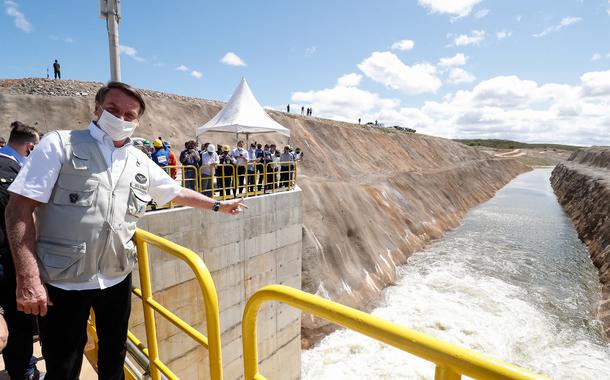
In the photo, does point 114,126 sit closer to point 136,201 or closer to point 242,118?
point 136,201

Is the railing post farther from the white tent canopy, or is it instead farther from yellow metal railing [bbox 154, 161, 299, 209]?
the white tent canopy

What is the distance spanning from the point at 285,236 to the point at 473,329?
33.3 feet

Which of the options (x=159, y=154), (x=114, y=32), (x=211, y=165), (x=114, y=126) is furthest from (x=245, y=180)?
(x=114, y=126)

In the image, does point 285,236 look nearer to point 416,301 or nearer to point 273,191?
point 273,191

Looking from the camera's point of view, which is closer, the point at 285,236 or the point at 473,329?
the point at 285,236

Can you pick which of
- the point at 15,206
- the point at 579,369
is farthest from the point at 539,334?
the point at 15,206

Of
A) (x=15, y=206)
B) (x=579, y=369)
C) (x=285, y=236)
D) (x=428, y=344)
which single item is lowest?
(x=579, y=369)

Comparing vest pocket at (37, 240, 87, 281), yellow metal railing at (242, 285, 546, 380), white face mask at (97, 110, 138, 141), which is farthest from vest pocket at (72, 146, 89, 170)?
yellow metal railing at (242, 285, 546, 380)

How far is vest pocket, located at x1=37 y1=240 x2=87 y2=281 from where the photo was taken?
217 cm

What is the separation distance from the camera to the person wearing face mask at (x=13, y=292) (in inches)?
117

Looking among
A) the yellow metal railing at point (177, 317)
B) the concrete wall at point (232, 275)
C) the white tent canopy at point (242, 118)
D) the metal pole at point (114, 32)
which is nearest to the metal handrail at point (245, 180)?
the concrete wall at point (232, 275)

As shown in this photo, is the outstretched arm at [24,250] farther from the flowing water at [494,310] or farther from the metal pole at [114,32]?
the flowing water at [494,310]

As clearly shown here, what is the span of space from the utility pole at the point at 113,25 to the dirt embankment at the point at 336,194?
10785 mm

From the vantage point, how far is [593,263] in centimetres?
2250
